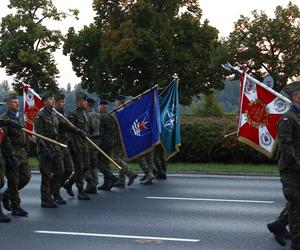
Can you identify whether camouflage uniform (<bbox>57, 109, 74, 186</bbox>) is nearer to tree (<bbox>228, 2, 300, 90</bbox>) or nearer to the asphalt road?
the asphalt road

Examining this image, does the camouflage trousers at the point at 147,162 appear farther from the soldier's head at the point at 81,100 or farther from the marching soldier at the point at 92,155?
the soldier's head at the point at 81,100

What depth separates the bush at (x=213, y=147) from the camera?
18797 millimetres

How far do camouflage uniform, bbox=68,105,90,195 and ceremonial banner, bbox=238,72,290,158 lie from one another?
2.83 meters

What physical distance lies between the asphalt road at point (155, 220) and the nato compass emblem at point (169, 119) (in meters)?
1.99

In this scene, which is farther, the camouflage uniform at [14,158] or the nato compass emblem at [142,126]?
the nato compass emblem at [142,126]

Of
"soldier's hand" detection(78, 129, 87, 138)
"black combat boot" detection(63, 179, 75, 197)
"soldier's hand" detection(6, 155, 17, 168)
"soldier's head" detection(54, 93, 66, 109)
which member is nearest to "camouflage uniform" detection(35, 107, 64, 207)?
"soldier's hand" detection(78, 129, 87, 138)

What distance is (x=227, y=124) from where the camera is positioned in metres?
20.1

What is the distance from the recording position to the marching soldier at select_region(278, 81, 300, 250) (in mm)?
Answer: 6965

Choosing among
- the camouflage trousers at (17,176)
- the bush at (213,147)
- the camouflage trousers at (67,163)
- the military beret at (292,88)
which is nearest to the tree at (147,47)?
the bush at (213,147)

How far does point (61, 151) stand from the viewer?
1073cm

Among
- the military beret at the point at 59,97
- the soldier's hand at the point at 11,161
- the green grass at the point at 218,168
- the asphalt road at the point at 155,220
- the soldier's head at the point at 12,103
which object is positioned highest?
Result: the military beret at the point at 59,97

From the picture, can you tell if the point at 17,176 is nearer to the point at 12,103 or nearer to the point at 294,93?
the point at 12,103

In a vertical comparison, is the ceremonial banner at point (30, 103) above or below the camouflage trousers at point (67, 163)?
above

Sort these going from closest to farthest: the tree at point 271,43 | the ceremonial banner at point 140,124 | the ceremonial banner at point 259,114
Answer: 1. the ceremonial banner at point 259,114
2. the ceremonial banner at point 140,124
3. the tree at point 271,43
